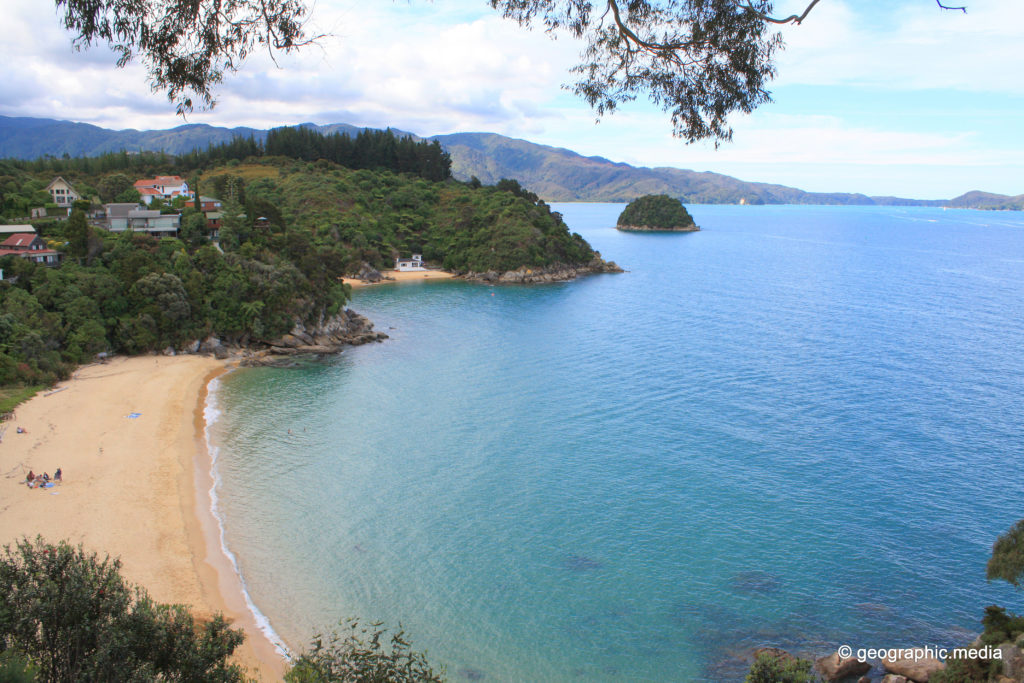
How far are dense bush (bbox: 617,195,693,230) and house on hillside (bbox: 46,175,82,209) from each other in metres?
128

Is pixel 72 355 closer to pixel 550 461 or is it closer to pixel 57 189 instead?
pixel 57 189

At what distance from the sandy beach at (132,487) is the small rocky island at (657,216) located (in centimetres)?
13761

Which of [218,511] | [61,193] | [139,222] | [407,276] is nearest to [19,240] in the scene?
[139,222]

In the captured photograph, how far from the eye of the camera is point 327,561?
1959 cm

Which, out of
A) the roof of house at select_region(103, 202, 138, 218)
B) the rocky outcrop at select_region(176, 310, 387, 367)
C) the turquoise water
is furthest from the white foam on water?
the roof of house at select_region(103, 202, 138, 218)

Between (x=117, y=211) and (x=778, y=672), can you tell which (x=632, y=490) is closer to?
(x=778, y=672)

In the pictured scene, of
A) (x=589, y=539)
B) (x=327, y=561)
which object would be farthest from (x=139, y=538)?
(x=589, y=539)

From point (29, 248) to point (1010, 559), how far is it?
165 feet

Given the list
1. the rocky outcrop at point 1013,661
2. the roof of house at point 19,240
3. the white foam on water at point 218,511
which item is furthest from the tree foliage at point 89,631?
the roof of house at point 19,240

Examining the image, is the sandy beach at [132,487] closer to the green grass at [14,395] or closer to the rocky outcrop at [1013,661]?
the green grass at [14,395]

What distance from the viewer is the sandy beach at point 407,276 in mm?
77875

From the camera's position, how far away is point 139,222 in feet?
161

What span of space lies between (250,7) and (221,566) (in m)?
16.5

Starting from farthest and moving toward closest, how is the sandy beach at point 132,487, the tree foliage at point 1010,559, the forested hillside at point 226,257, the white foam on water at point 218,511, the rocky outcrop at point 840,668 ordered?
the forested hillside at point 226,257
the sandy beach at point 132,487
the white foam on water at point 218,511
the rocky outcrop at point 840,668
the tree foliage at point 1010,559
